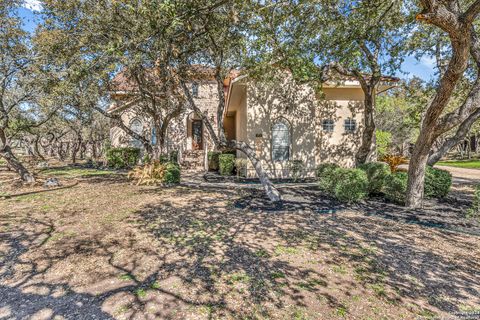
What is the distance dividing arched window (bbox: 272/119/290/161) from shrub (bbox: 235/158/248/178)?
1560 mm

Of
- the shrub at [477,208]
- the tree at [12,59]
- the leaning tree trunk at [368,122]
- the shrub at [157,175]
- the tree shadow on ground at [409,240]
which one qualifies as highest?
the tree at [12,59]

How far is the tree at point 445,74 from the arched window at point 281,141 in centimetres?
693

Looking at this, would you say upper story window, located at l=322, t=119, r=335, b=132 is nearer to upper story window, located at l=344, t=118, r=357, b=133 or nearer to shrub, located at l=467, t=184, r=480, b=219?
upper story window, located at l=344, t=118, r=357, b=133

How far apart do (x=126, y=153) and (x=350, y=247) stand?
16713 mm

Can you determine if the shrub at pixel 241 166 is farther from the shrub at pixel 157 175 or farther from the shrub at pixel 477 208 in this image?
the shrub at pixel 477 208

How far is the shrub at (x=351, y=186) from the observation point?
8078 millimetres

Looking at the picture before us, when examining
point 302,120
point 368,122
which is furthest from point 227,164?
point 368,122

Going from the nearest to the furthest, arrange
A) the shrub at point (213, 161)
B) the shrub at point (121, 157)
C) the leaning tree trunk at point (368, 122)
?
→ the leaning tree trunk at point (368, 122)
the shrub at point (213, 161)
the shrub at point (121, 157)

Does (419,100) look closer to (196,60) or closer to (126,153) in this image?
(196,60)

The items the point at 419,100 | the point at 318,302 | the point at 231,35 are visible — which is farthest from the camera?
the point at 419,100

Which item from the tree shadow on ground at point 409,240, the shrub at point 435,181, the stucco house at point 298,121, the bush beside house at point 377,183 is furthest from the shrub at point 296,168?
the shrub at point 435,181

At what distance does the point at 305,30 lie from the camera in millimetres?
8250

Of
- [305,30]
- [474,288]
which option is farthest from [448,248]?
[305,30]

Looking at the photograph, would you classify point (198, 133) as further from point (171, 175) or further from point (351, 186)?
point (351, 186)
